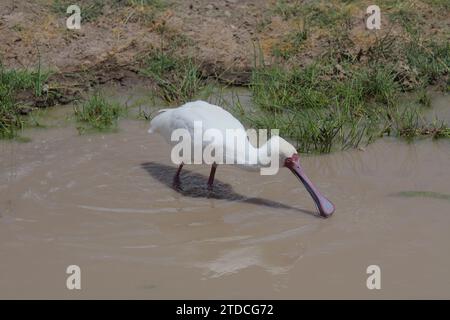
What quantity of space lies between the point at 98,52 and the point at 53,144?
178cm

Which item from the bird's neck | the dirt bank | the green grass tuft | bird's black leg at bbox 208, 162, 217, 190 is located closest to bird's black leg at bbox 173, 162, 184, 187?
bird's black leg at bbox 208, 162, 217, 190

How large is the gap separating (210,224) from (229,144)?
29.1 inches

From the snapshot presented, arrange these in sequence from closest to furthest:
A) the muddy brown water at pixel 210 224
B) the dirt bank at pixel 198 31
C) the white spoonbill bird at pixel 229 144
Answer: the muddy brown water at pixel 210 224
the white spoonbill bird at pixel 229 144
the dirt bank at pixel 198 31

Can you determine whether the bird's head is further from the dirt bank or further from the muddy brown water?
the dirt bank

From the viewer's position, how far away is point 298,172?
7.20m

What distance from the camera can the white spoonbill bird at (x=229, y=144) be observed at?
710cm

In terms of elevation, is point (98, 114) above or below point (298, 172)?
above

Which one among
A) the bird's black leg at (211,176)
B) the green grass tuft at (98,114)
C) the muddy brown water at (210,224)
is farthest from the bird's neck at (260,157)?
the green grass tuft at (98,114)

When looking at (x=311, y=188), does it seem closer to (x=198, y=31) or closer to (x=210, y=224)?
(x=210, y=224)

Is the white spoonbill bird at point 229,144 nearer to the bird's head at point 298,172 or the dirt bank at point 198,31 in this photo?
the bird's head at point 298,172

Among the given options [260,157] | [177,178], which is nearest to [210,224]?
[260,157]

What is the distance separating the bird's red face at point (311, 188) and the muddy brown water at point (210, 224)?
0.08m

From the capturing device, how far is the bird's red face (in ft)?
22.5

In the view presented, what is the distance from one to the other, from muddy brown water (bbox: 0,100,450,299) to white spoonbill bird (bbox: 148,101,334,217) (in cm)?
17
